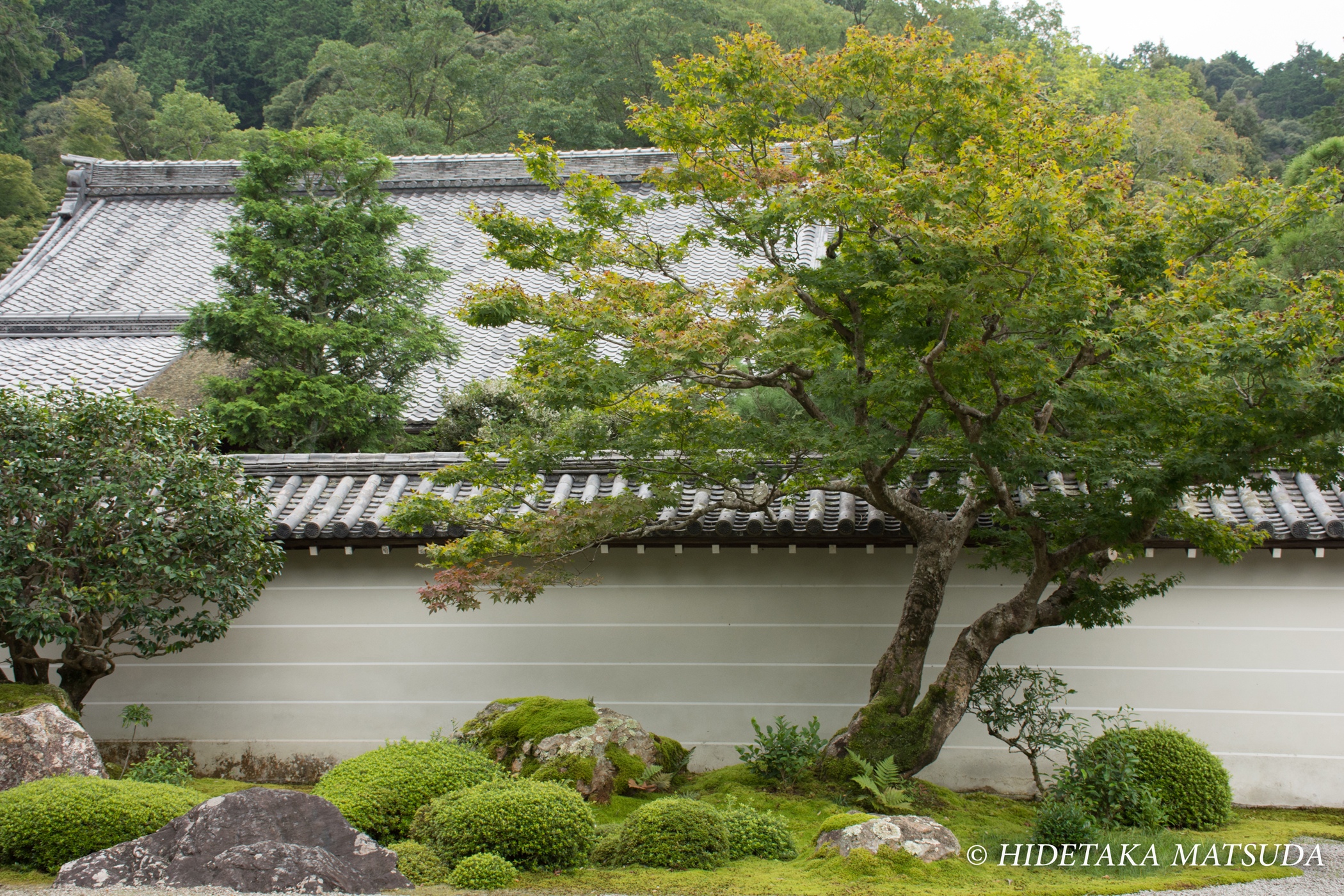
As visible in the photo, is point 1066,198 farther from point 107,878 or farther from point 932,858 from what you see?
point 107,878

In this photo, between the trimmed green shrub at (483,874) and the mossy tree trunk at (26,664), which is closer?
the trimmed green shrub at (483,874)

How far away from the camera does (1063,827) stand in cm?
668

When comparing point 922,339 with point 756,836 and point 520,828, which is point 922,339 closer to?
point 756,836

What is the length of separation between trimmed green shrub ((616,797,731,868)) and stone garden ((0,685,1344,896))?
0.5 inches

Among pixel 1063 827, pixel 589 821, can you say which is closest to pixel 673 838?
pixel 589 821

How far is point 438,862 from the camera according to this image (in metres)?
5.85

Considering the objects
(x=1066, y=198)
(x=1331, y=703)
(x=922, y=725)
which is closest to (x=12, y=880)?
(x=922, y=725)

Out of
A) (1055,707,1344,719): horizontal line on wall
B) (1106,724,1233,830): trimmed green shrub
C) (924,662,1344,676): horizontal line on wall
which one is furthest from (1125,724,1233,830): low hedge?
(924,662,1344,676): horizontal line on wall

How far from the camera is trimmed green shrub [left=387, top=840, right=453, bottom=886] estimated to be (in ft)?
18.6

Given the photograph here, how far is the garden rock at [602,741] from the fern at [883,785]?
1794 mm

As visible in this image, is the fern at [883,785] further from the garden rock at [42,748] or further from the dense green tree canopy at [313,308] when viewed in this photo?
the dense green tree canopy at [313,308]

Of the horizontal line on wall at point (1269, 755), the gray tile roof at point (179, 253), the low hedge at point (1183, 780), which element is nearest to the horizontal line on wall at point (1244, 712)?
the horizontal line on wall at point (1269, 755)

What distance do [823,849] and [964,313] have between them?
12.0ft

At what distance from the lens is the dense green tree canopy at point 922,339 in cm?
626
